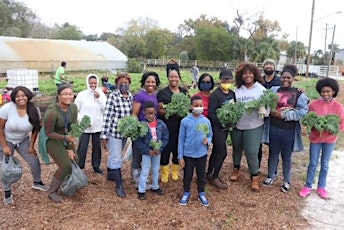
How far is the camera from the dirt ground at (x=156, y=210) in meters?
4.00

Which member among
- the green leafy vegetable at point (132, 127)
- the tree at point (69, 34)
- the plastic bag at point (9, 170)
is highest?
the tree at point (69, 34)

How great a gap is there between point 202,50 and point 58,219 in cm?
4819

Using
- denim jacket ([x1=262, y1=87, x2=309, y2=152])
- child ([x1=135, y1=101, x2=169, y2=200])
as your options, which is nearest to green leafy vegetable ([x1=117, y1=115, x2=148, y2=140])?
child ([x1=135, y1=101, x2=169, y2=200])

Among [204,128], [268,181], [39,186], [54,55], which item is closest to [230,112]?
[204,128]

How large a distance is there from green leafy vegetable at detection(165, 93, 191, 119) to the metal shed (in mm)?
23636

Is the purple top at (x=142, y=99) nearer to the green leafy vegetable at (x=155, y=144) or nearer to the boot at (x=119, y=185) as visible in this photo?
the green leafy vegetable at (x=155, y=144)

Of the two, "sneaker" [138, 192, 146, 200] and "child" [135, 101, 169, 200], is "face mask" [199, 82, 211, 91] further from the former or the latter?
"sneaker" [138, 192, 146, 200]

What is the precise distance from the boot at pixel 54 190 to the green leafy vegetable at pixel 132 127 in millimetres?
1116

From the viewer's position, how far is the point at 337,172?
6.08 metres

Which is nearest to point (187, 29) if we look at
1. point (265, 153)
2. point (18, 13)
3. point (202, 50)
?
point (202, 50)

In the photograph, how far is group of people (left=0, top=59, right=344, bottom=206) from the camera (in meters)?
4.32

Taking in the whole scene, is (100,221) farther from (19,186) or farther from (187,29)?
(187,29)

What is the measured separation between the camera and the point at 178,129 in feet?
16.1

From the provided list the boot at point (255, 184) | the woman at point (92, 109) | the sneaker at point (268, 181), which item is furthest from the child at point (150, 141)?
the sneaker at point (268, 181)
